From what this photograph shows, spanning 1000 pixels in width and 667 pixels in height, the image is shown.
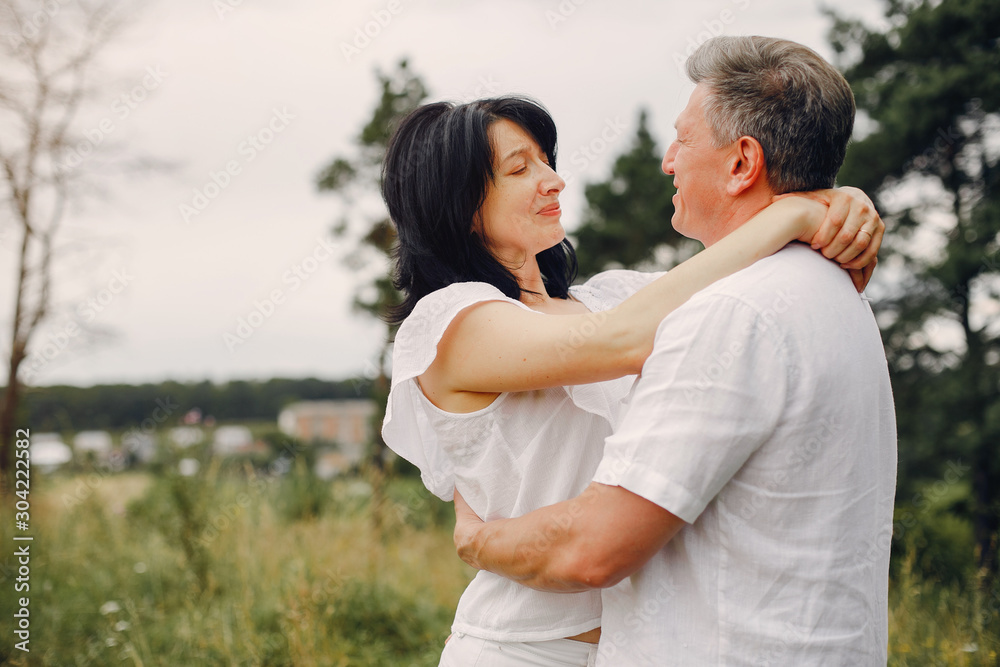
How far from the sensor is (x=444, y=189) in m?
1.85

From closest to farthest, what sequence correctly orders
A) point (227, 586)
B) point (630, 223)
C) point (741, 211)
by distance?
point (741, 211), point (227, 586), point (630, 223)

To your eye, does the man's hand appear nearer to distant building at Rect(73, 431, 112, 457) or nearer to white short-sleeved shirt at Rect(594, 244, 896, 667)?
white short-sleeved shirt at Rect(594, 244, 896, 667)

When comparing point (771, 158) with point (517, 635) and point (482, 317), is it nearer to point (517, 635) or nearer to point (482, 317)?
point (482, 317)

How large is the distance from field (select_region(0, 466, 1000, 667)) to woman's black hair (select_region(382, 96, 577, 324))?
108 inches

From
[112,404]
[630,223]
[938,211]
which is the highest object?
[938,211]

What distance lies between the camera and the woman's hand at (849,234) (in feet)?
4.45

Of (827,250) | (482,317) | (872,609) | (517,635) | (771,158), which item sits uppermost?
(771,158)

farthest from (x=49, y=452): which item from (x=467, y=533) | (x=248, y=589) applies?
(x=467, y=533)

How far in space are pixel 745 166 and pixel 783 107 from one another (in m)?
0.13

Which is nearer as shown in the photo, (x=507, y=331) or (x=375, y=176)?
(x=507, y=331)

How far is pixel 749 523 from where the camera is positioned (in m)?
→ 1.22

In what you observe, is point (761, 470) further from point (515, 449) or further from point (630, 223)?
point (630, 223)

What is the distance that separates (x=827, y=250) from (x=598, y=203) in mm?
13417

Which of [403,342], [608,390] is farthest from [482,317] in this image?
[608,390]
